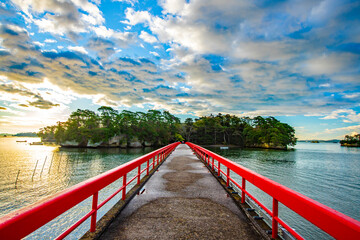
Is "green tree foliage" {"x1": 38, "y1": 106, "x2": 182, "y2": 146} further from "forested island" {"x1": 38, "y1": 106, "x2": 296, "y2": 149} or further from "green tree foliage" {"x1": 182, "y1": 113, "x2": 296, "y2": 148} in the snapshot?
"green tree foliage" {"x1": 182, "y1": 113, "x2": 296, "y2": 148}

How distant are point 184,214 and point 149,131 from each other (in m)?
72.5

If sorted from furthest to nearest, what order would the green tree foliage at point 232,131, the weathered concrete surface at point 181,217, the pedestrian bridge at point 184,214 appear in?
the green tree foliage at point 232,131 < the weathered concrete surface at point 181,217 < the pedestrian bridge at point 184,214

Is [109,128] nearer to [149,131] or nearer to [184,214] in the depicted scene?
[149,131]

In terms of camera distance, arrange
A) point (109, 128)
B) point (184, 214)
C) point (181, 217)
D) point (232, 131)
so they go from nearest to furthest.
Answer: point (181, 217) → point (184, 214) → point (109, 128) → point (232, 131)

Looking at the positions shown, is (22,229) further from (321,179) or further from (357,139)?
(357,139)

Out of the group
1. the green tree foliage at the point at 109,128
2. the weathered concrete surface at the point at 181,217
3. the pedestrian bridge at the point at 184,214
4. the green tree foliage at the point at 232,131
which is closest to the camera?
the pedestrian bridge at the point at 184,214

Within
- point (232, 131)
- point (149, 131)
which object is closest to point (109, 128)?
point (149, 131)

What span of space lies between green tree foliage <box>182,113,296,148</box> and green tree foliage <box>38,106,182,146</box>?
24.3 metres

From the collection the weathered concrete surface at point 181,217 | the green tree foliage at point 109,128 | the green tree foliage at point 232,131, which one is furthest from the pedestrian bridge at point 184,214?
the green tree foliage at point 232,131

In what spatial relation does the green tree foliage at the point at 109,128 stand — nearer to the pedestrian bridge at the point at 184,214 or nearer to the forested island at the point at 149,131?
the forested island at the point at 149,131

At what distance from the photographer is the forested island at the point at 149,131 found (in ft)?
228

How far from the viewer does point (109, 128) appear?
68312 millimetres

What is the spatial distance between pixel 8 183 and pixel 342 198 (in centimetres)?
2993

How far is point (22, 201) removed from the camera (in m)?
12.5
